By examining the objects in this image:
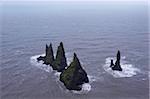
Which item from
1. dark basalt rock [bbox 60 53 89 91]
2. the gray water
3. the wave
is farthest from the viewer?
dark basalt rock [bbox 60 53 89 91]

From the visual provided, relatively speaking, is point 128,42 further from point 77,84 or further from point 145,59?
point 77,84

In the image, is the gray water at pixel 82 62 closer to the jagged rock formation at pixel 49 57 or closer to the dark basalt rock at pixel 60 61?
the dark basalt rock at pixel 60 61

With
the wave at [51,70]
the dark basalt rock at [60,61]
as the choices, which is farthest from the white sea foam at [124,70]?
the dark basalt rock at [60,61]

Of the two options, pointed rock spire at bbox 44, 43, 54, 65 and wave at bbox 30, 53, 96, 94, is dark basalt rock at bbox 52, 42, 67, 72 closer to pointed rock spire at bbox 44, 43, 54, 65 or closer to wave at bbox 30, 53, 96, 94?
wave at bbox 30, 53, 96, 94

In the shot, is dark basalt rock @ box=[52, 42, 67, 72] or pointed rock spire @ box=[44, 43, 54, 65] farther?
pointed rock spire @ box=[44, 43, 54, 65]

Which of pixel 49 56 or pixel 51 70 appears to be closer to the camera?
pixel 51 70

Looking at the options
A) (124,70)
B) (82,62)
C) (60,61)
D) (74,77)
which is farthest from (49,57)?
(124,70)

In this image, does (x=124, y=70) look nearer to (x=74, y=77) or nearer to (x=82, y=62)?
(x=82, y=62)

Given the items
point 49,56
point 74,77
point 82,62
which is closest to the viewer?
point 74,77

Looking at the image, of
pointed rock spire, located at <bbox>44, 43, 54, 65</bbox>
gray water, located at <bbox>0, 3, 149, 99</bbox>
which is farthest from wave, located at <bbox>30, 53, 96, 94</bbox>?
pointed rock spire, located at <bbox>44, 43, 54, 65</bbox>
